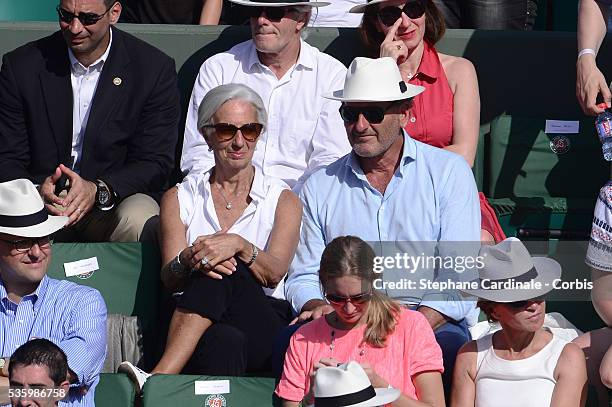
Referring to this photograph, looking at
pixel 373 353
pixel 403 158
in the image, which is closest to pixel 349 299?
pixel 373 353

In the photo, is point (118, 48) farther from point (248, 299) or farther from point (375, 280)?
point (375, 280)

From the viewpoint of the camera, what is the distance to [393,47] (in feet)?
20.8

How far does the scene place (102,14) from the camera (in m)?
6.40

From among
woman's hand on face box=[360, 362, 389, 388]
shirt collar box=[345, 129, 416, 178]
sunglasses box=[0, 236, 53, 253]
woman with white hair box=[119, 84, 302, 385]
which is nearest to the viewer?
woman's hand on face box=[360, 362, 389, 388]

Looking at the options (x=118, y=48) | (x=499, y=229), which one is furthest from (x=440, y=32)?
(x=118, y=48)

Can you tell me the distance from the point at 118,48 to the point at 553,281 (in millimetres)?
2491

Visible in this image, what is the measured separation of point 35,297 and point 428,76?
2217 millimetres

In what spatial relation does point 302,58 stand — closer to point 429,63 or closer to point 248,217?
point 429,63

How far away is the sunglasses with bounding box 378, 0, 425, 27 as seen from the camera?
21.1ft

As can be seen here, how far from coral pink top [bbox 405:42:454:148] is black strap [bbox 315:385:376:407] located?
7.03ft

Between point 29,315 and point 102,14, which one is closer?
point 29,315

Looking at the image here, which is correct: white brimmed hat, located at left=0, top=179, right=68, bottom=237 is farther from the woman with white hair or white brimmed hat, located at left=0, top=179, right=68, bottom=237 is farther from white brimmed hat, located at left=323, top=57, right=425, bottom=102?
white brimmed hat, located at left=323, top=57, right=425, bottom=102

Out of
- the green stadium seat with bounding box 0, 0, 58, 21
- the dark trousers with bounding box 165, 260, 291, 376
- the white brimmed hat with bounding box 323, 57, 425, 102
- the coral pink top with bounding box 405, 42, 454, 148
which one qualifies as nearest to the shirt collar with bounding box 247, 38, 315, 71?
the coral pink top with bounding box 405, 42, 454, 148

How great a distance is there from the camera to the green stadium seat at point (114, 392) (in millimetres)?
5246
